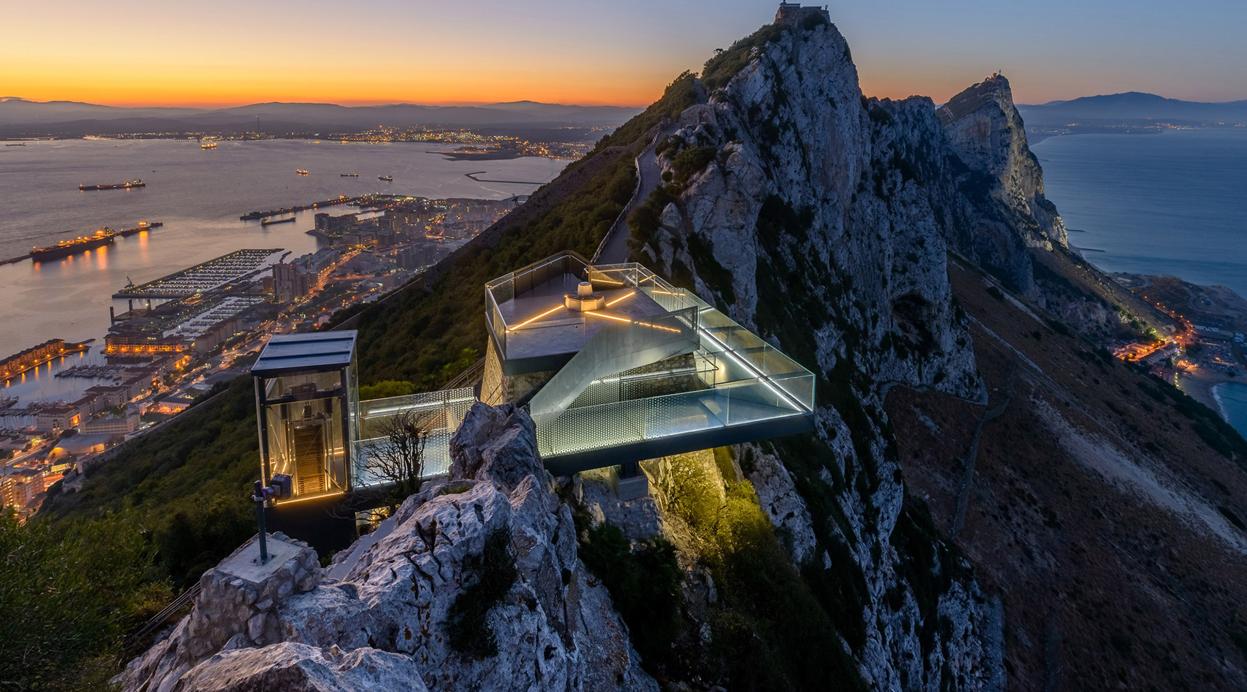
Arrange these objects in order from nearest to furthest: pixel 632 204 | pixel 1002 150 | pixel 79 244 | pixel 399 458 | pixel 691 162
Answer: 1. pixel 399 458
2. pixel 691 162
3. pixel 632 204
4. pixel 79 244
5. pixel 1002 150

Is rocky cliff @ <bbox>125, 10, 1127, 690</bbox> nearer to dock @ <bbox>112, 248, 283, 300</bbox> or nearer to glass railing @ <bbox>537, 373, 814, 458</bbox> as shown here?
glass railing @ <bbox>537, 373, 814, 458</bbox>

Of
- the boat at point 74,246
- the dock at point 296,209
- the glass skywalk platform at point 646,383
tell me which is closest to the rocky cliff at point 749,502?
the glass skywalk platform at point 646,383

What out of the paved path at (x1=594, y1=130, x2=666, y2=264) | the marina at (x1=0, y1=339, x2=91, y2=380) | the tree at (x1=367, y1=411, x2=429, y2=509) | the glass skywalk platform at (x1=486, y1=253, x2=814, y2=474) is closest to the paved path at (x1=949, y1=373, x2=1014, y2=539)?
the paved path at (x1=594, y1=130, x2=666, y2=264)

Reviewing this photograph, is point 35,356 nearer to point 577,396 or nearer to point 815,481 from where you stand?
point 577,396

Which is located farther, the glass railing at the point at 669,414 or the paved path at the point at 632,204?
the paved path at the point at 632,204

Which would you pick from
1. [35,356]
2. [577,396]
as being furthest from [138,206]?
[577,396]

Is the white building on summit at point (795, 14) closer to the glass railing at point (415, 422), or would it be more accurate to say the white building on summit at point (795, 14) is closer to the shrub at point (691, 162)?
the shrub at point (691, 162)

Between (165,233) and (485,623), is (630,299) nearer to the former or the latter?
(485,623)

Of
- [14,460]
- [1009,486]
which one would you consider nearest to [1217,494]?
[1009,486]
